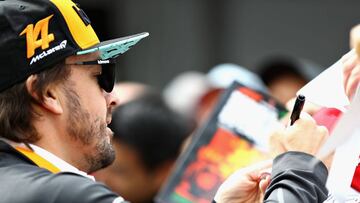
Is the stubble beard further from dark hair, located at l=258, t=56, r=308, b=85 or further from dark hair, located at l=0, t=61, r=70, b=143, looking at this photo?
dark hair, located at l=258, t=56, r=308, b=85

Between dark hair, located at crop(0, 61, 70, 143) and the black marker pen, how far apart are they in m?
0.80

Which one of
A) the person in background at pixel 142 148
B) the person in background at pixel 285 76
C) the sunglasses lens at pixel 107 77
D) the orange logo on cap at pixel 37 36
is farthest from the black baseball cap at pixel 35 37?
the person in background at pixel 285 76

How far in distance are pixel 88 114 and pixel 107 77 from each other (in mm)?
172

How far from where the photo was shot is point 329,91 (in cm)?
337

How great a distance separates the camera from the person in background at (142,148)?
569 cm

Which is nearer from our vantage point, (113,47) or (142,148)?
(113,47)

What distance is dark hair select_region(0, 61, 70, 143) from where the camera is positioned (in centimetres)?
341

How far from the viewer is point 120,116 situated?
5.75 meters

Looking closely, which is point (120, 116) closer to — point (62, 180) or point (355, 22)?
point (62, 180)

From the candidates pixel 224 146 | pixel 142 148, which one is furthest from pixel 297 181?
pixel 142 148

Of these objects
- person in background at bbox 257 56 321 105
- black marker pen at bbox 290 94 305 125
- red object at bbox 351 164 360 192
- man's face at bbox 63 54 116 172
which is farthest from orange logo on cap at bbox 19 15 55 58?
person in background at bbox 257 56 321 105

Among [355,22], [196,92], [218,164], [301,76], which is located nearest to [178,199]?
[218,164]

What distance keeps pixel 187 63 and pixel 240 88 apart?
6574mm

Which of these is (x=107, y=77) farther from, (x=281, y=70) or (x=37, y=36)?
(x=281, y=70)
